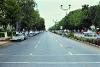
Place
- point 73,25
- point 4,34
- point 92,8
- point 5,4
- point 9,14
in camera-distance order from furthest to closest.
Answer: point 73,25 → point 92,8 → point 4,34 → point 9,14 → point 5,4

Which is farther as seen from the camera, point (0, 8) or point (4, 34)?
point (4, 34)

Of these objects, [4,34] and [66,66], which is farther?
[4,34]

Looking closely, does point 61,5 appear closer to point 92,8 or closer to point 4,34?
point 4,34

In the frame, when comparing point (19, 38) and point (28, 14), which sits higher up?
point (28, 14)

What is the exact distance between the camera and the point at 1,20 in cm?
5000

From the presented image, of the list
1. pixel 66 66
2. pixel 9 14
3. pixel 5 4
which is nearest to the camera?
pixel 66 66

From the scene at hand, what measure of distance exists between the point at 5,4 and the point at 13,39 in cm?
1165

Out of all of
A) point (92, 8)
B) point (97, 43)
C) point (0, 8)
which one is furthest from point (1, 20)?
point (92, 8)

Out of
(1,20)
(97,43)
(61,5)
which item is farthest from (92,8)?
(97,43)

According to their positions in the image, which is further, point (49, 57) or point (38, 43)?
point (38, 43)

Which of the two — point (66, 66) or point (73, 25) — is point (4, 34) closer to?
point (66, 66)

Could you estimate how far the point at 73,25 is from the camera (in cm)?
16075

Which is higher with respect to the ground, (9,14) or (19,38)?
(9,14)

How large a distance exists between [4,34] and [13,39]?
10636mm
